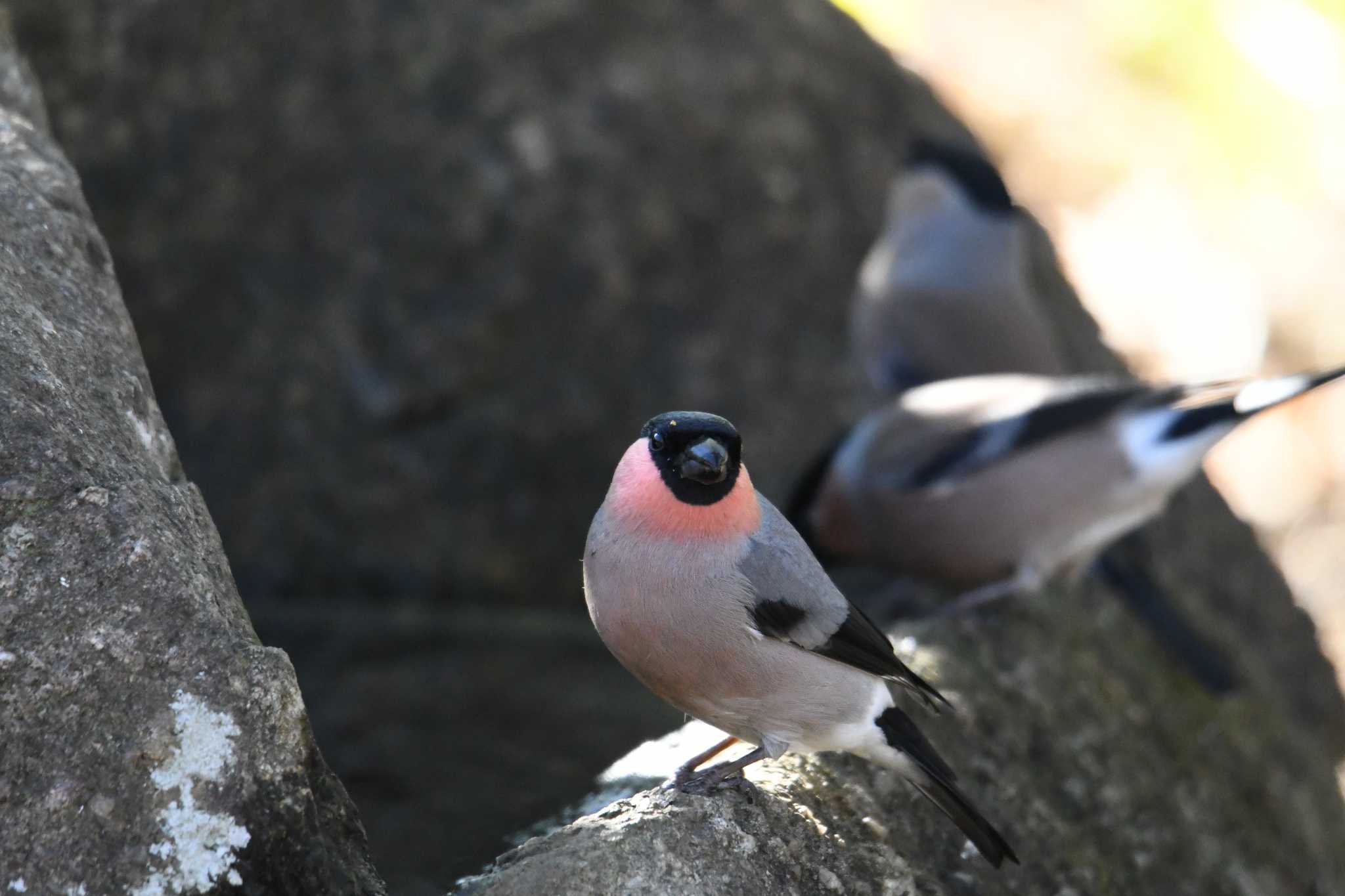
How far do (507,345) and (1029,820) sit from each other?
280 cm

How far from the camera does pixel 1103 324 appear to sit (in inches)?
301

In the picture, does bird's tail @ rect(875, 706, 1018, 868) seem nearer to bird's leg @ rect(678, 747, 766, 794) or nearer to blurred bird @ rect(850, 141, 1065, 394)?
bird's leg @ rect(678, 747, 766, 794)

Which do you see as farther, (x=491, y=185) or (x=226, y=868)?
(x=491, y=185)

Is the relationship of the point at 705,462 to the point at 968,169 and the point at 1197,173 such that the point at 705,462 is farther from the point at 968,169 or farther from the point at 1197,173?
the point at 1197,173

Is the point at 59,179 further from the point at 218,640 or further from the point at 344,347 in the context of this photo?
the point at 344,347

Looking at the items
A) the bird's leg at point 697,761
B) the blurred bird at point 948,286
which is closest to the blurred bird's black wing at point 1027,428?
the blurred bird at point 948,286

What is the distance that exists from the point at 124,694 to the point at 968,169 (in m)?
4.53

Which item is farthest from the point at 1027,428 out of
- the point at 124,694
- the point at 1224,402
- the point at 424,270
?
the point at 124,694

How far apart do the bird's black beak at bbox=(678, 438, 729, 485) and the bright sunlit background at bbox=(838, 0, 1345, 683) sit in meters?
5.10

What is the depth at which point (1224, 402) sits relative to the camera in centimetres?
421

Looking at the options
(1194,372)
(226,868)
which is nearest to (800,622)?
(226,868)

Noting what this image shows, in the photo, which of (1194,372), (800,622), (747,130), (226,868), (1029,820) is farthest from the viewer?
(1194,372)

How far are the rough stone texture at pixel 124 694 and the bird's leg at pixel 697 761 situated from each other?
2.00 ft

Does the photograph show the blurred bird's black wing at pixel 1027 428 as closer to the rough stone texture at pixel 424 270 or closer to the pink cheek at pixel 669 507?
the rough stone texture at pixel 424 270
